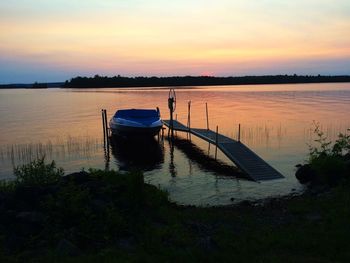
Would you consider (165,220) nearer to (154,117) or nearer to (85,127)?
(154,117)

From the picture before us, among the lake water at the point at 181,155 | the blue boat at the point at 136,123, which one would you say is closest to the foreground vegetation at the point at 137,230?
the lake water at the point at 181,155

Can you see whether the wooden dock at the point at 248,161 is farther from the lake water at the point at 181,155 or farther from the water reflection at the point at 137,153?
the water reflection at the point at 137,153

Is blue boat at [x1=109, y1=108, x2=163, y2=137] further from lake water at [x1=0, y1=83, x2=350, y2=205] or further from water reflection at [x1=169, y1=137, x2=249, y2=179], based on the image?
water reflection at [x1=169, y1=137, x2=249, y2=179]

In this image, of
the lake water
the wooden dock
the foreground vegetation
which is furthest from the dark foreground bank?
the wooden dock

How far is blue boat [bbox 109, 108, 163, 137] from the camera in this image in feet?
122

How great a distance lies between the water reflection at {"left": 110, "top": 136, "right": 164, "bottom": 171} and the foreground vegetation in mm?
15557

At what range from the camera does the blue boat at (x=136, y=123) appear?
122 feet

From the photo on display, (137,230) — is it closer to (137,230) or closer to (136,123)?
(137,230)

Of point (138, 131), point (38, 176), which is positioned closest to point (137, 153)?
point (138, 131)

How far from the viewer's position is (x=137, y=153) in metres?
34.6

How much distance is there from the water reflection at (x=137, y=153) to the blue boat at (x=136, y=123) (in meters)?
0.94

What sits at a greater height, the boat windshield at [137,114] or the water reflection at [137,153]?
the boat windshield at [137,114]

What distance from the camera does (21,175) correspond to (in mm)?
12109

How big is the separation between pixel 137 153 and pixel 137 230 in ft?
83.0
